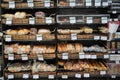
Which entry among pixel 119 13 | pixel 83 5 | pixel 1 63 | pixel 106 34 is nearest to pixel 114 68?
pixel 106 34

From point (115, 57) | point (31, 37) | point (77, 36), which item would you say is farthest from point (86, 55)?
point (31, 37)

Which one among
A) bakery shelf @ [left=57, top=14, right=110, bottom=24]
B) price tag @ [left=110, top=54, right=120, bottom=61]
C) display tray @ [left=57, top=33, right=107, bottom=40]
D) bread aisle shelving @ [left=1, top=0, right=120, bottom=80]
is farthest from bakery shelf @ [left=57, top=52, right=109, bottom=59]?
bakery shelf @ [left=57, top=14, right=110, bottom=24]

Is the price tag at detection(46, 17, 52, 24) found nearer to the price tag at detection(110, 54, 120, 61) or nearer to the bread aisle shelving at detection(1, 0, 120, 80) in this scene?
the bread aisle shelving at detection(1, 0, 120, 80)

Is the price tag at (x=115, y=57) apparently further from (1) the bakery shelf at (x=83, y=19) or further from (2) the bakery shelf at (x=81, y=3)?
(2) the bakery shelf at (x=81, y=3)

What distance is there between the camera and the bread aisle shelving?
4379 mm

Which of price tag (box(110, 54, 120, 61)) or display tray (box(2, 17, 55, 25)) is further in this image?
price tag (box(110, 54, 120, 61))

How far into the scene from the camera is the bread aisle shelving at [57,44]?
172 inches

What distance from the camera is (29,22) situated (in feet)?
14.4

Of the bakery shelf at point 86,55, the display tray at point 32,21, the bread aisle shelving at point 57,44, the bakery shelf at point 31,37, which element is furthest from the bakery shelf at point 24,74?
the display tray at point 32,21

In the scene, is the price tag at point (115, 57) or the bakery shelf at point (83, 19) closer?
the bakery shelf at point (83, 19)

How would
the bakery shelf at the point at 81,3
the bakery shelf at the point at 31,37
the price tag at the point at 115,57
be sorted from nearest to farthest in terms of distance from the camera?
the bakery shelf at the point at 81,3 → the bakery shelf at the point at 31,37 → the price tag at the point at 115,57

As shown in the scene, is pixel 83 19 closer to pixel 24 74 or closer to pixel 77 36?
pixel 77 36

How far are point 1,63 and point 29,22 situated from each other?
1.02 metres

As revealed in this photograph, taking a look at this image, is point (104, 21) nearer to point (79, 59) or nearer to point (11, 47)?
point (79, 59)
